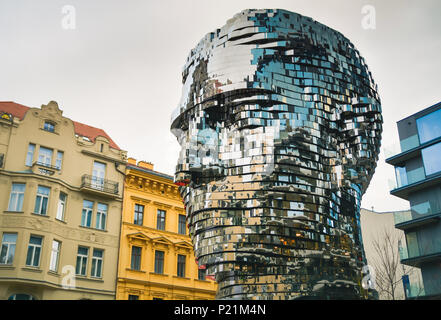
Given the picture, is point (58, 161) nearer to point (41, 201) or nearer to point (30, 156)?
point (30, 156)

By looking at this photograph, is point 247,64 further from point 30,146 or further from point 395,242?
point 30,146

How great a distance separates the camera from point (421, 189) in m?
14.9

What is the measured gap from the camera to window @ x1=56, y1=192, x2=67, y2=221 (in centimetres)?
1734

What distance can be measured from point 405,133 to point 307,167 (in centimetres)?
1081

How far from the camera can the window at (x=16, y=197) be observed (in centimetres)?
1644

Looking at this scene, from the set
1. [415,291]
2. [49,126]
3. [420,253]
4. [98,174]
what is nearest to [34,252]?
[98,174]

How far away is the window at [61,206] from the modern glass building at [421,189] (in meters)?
10.6

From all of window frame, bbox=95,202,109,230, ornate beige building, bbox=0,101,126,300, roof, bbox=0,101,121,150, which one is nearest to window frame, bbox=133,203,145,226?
ornate beige building, bbox=0,101,126,300

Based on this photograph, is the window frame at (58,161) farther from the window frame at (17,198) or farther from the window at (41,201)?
the window frame at (17,198)

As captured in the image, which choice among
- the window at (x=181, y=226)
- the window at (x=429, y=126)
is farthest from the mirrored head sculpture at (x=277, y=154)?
the window at (x=181, y=226)

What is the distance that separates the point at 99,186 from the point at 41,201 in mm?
2336

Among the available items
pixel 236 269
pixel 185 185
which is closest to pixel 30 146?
pixel 185 185

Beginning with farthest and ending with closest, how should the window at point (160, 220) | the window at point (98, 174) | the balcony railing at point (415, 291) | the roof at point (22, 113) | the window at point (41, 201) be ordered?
the window at point (160, 220), the window at point (98, 174), the roof at point (22, 113), the window at point (41, 201), the balcony railing at point (415, 291)
